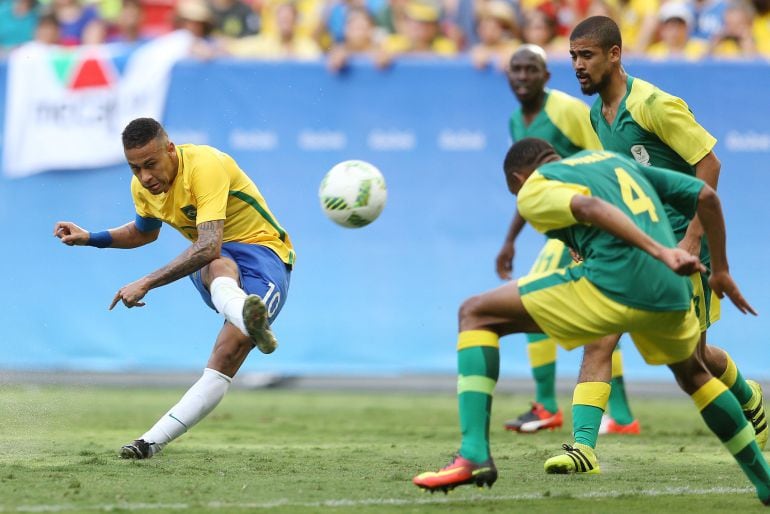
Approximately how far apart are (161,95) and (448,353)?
392cm

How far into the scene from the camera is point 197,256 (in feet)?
25.6

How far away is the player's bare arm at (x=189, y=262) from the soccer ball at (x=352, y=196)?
1153 mm

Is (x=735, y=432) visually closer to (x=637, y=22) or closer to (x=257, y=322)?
(x=257, y=322)

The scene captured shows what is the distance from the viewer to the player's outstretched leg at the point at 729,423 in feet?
20.8

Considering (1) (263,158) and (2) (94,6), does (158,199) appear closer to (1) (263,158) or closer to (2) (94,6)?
(1) (263,158)

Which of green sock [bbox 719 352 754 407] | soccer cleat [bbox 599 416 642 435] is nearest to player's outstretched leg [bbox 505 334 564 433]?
soccer cleat [bbox 599 416 642 435]

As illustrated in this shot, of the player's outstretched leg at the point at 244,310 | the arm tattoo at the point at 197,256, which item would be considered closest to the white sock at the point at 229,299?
the player's outstretched leg at the point at 244,310

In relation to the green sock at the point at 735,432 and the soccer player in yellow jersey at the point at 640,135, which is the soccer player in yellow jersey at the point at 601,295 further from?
the soccer player in yellow jersey at the point at 640,135

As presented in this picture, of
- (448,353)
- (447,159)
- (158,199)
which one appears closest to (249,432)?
(158,199)

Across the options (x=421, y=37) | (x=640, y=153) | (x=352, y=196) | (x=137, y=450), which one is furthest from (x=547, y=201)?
(x=421, y=37)

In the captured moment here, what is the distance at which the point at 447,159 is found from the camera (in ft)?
43.7

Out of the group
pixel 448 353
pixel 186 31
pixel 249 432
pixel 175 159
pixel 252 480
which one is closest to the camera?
pixel 252 480

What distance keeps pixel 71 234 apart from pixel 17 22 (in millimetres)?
8290

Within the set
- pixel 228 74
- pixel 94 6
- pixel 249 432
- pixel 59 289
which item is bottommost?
pixel 249 432
